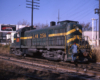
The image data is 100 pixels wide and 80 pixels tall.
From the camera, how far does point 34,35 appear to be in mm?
12844

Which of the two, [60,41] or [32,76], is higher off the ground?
[60,41]

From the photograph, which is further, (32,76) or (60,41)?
(60,41)

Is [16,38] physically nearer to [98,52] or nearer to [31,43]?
[31,43]

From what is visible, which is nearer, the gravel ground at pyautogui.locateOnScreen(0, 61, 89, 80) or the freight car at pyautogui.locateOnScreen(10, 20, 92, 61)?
the gravel ground at pyautogui.locateOnScreen(0, 61, 89, 80)

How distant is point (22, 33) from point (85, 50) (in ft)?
25.8

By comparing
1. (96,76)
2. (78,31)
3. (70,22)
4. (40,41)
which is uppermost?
(70,22)

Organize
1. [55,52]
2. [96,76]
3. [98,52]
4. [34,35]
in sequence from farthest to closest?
[34,35]
[98,52]
[55,52]
[96,76]

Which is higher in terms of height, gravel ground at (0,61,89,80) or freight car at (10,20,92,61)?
freight car at (10,20,92,61)

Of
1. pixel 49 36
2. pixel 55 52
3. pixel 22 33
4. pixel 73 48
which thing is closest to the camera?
pixel 73 48

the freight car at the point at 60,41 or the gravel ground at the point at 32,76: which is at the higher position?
the freight car at the point at 60,41

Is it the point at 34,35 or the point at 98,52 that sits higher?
the point at 34,35

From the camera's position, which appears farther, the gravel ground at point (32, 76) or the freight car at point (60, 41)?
the freight car at point (60, 41)

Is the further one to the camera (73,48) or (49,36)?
(49,36)

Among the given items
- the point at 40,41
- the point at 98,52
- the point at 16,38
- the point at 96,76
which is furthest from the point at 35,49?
the point at 96,76
